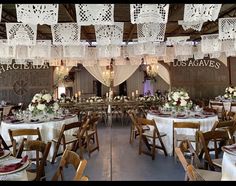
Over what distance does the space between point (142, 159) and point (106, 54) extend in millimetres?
2308

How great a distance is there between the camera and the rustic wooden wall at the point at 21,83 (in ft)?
38.4

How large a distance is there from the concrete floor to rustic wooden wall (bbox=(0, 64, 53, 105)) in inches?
251

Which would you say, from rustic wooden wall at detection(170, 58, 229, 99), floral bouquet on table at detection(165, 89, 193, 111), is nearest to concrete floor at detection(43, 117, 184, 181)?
floral bouquet on table at detection(165, 89, 193, 111)

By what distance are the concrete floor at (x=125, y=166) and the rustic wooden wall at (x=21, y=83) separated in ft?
20.9

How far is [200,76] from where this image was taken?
12.5 metres

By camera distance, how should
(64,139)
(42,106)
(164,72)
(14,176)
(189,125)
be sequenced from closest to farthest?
(14,176), (189,125), (64,139), (42,106), (164,72)

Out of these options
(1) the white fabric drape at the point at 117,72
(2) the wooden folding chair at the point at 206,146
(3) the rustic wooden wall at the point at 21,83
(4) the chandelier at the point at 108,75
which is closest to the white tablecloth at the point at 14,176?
(2) the wooden folding chair at the point at 206,146

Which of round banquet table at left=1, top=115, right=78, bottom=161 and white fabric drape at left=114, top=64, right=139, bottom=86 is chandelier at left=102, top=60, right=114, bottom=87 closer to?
white fabric drape at left=114, top=64, right=139, bottom=86

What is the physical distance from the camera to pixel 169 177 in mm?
4207

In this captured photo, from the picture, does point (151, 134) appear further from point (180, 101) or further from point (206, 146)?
point (206, 146)

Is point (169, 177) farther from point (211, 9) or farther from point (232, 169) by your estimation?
point (211, 9)

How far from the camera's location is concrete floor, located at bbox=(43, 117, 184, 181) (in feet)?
14.0

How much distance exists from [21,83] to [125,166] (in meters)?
8.44

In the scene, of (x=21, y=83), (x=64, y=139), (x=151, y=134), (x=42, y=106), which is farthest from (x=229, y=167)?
(x=21, y=83)
